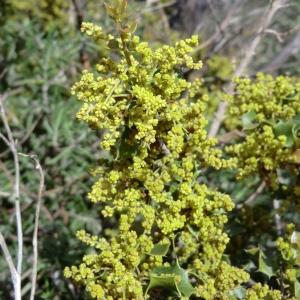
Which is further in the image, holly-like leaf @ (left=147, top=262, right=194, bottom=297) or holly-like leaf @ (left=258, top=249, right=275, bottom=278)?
holly-like leaf @ (left=258, top=249, right=275, bottom=278)

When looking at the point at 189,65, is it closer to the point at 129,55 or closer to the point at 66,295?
the point at 129,55

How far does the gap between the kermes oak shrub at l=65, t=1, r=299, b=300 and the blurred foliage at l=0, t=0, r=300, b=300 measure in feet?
0.76

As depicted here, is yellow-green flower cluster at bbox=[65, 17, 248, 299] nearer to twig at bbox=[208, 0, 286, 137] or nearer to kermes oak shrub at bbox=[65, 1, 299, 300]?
kermes oak shrub at bbox=[65, 1, 299, 300]

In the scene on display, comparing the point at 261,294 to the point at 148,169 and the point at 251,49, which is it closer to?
the point at 148,169

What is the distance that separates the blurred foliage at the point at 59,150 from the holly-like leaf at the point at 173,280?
27cm

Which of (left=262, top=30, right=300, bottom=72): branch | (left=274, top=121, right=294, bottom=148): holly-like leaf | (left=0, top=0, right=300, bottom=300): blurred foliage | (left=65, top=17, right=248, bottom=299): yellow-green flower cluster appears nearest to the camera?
(left=65, top=17, right=248, bottom=299): yellow-green flower cluster

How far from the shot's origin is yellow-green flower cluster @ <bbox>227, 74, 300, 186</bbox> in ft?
5.35

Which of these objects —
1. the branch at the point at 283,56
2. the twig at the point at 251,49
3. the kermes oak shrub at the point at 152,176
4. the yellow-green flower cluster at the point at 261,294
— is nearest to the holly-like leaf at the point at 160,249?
the kermes oak shrub at the point at 152,176

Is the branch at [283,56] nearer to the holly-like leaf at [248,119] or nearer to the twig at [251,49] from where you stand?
the twig at [251,49]

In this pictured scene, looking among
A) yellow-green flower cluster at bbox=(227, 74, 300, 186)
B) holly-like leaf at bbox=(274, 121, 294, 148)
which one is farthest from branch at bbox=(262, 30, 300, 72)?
holly-like leaf at bbox=(274, 121, 294, 148)

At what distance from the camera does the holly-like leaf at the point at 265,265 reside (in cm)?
163

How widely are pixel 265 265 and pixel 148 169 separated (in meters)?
0.45

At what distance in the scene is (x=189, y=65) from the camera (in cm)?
136

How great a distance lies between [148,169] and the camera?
4.87 feet
